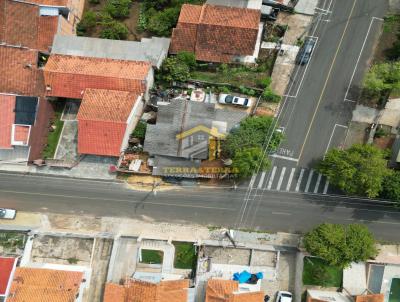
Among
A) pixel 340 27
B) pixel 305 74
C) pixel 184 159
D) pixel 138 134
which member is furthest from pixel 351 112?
pixel 138 134

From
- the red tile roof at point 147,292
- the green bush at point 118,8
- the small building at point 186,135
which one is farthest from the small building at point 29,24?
the red tile roof at point 147,292

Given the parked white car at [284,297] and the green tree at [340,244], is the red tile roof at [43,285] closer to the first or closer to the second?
the parked white car at [284,297]

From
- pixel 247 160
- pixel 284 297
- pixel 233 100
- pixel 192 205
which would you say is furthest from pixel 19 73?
pixel 284 297

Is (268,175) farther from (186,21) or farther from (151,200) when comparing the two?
(186,21)

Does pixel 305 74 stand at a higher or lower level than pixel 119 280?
higher

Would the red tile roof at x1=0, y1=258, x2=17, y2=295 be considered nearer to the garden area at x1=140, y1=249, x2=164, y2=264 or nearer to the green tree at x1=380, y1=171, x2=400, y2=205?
the garden area at x1=140, y1=249, x2=164, y2=264

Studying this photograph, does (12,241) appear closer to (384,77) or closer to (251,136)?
(251,136)

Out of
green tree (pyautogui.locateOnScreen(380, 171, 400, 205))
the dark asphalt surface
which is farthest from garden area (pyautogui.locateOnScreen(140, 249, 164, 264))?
green tree (pyautogui.locateOnScreen(380, 171, 400, 205))
